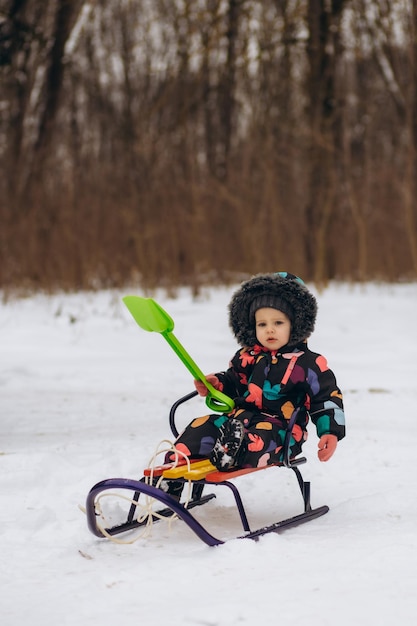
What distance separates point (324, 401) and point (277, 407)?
0.66 ft

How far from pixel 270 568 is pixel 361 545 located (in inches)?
16.5

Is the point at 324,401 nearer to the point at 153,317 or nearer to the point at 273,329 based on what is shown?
the point at 273,329

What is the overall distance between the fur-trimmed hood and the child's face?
0.9 inches

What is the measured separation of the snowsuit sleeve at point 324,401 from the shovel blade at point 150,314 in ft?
2.25

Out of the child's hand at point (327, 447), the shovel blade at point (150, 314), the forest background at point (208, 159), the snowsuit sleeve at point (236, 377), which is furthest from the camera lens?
the forest background at point (208, 159)

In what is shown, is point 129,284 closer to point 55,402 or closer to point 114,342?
point 114,342

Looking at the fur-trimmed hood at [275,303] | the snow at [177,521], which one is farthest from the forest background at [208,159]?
the fur-trimmed hood at [275,303]

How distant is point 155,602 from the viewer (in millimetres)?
2410

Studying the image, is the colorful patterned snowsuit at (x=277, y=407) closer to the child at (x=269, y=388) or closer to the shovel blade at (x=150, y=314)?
the child at (x=269, y=388)

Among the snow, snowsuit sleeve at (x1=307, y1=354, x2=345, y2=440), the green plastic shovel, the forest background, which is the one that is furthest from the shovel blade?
the forest background

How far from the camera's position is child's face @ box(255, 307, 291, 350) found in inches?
135

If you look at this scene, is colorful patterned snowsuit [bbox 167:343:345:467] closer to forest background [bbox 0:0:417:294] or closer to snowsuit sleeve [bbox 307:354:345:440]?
snowsuit sleeve [bbox 307:354:345:440]

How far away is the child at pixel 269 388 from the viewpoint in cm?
318

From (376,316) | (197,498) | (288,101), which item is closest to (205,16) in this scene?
(288,101)
